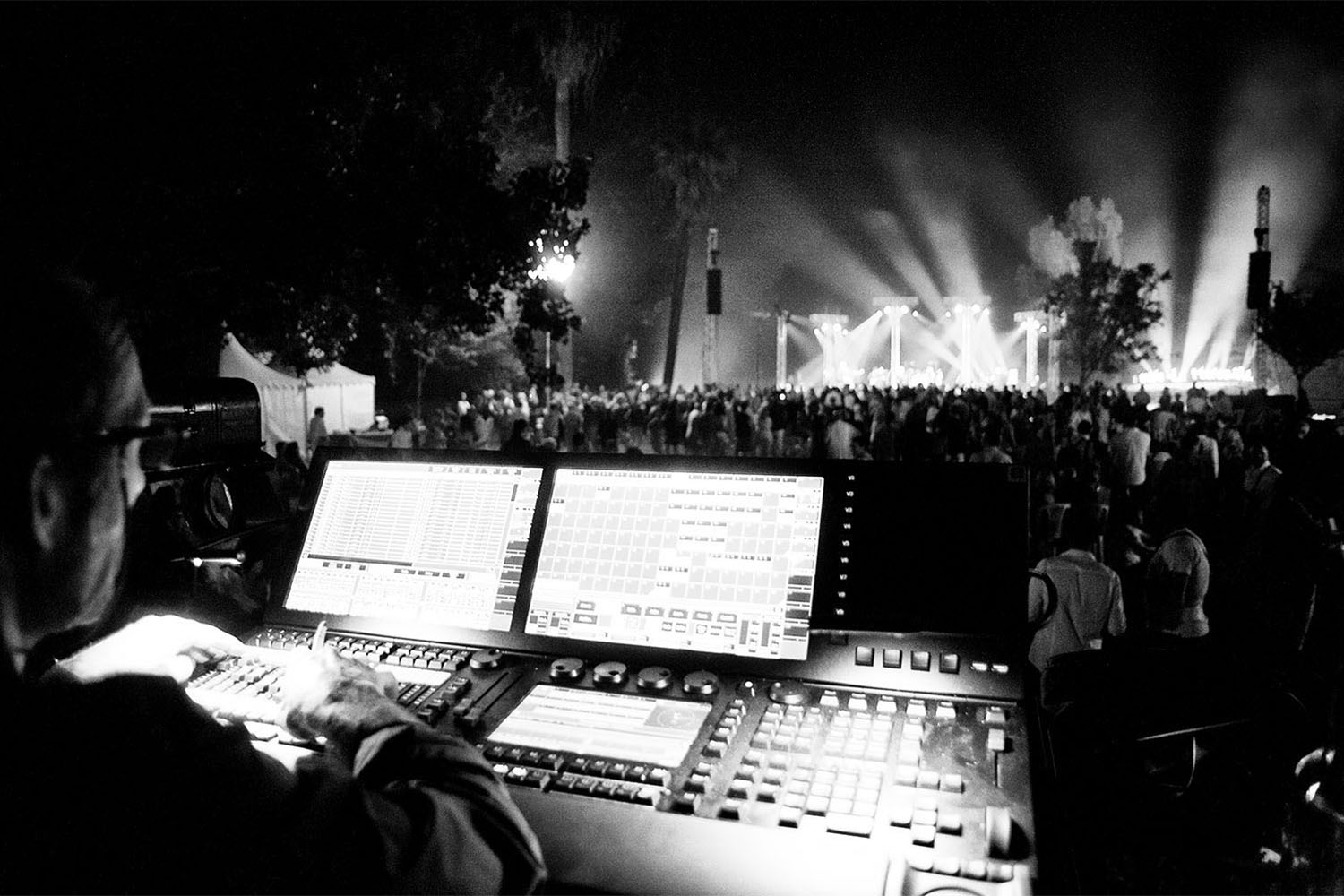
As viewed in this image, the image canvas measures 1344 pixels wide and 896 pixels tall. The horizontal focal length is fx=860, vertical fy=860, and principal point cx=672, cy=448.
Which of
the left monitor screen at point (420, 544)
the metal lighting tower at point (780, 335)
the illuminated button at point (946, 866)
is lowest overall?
the illuminated button at point (946, 866)

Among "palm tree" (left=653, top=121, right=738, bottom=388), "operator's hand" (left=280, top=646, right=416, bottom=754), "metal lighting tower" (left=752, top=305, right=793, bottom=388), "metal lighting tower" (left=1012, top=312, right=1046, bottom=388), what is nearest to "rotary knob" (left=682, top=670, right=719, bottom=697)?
"operator's hand" (left=280, top=646, right=416, bottom=754)

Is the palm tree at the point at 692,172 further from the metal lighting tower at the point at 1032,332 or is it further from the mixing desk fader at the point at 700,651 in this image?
the mixing desk fader at the point at 700,651

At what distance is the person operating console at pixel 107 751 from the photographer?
3.83ft

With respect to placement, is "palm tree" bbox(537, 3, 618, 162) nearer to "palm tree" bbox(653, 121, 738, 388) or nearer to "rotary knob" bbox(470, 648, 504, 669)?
"palm tree" bbox(653, 121, 738, 388)

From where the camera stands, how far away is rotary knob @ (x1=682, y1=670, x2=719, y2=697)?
82.2 inches

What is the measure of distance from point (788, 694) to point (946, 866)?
62 cm

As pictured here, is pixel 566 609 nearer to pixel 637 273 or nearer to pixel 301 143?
pixel 301 143

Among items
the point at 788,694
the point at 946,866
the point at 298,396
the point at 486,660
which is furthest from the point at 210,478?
the point at 298,396

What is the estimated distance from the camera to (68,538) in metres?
1.22

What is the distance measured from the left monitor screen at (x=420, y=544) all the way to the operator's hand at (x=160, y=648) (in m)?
0.33

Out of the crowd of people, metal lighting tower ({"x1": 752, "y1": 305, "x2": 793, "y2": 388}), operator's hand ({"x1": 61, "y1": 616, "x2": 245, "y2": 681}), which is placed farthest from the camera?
metal lighting tower ({"x1": 752, "y1": 305, "x2": 793, "y2": 388})

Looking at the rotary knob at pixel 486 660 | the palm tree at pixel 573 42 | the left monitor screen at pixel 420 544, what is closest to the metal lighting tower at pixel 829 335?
the palm tree at pixel 573 42

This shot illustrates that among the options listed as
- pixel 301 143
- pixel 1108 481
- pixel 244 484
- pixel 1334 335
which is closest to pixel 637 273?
pixel 1334 335

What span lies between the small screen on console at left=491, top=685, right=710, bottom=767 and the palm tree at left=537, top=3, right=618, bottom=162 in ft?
88.0
